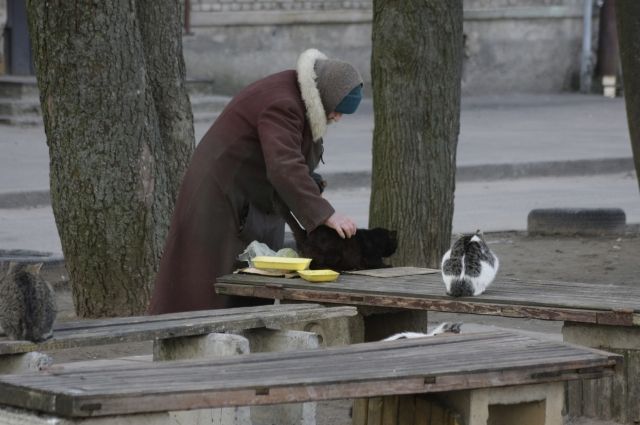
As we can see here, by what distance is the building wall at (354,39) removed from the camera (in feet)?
73.5

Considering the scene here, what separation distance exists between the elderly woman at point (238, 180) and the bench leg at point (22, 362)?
159 cm

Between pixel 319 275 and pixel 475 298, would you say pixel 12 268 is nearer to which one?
pixel 319 275

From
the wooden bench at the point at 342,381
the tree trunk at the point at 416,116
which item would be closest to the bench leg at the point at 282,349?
the wooden bench at the point at 342,381

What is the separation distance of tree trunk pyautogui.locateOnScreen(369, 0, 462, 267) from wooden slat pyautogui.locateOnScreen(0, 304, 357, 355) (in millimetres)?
2620

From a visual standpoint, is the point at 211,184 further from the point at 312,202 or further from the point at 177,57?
the point at 177,57

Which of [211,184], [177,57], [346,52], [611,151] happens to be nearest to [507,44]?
[346,52]

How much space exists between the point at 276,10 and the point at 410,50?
14.9 m

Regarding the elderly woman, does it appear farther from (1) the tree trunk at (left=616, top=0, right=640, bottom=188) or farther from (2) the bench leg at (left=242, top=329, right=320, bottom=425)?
(1) the tree trunk at (left=616, top=0, right=640, bottom=188)

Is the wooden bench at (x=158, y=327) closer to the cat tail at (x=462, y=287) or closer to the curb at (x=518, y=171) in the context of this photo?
the cat tail at (x=462, y=287)

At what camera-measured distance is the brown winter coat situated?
6.31 m

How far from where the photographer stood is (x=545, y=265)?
10242 mm

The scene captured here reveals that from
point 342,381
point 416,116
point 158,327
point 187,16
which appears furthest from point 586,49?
point 342,381

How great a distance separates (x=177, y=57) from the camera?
865 cm

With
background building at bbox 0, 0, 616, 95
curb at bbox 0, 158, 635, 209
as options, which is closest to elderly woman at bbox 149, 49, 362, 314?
curb at bbox 0, 158, 635, 209
